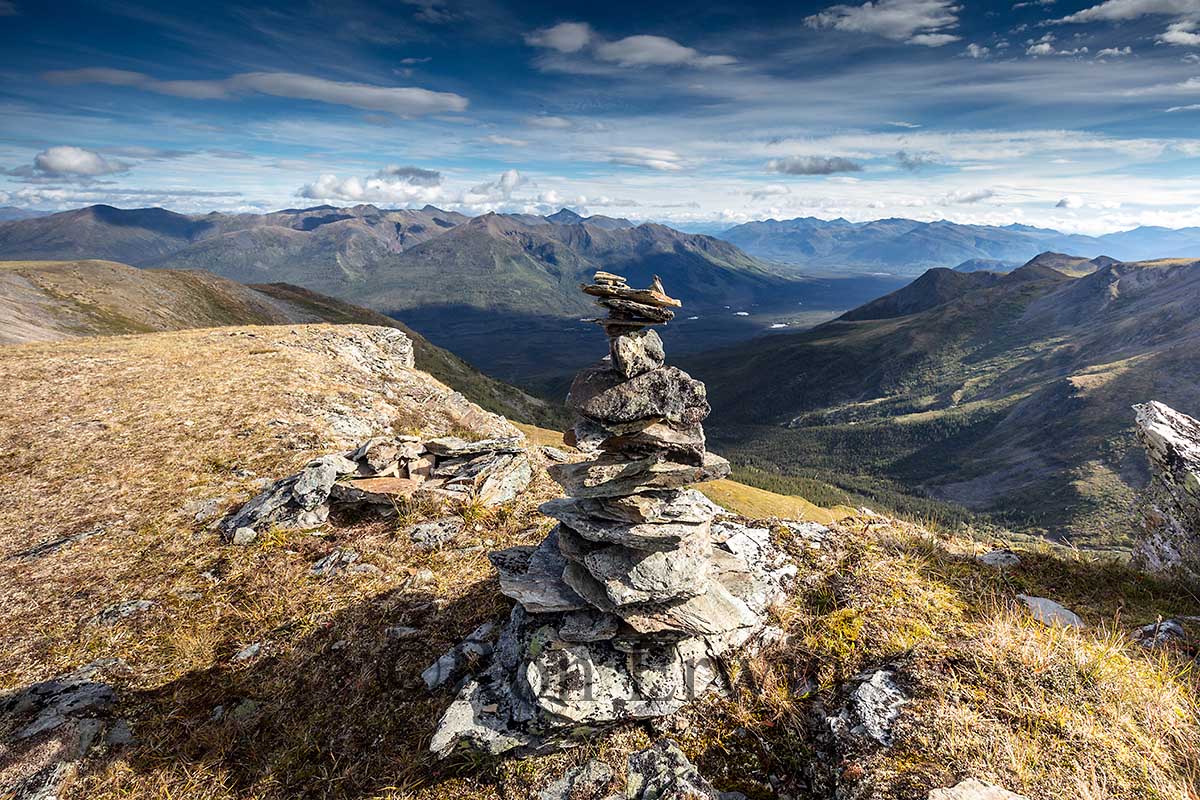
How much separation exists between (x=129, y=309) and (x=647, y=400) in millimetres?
203123

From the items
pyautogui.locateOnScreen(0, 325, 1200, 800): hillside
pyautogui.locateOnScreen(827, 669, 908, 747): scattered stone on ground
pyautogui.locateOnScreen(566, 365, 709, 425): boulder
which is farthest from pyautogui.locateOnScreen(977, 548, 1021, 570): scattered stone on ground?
pyautogui.locateOnScreen(566, 365, 709, 425): boulder

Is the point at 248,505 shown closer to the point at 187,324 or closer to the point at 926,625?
the point at 926,625

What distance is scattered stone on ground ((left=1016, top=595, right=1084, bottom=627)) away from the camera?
9734 millimetres

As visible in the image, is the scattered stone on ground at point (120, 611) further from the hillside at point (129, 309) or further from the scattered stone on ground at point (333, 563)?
the hillside at point (129, 309)

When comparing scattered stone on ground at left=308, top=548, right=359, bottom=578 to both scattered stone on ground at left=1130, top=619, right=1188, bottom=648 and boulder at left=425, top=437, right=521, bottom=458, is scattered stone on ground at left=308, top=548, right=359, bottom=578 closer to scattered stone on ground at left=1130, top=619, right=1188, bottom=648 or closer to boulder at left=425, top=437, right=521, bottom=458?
boulder at left=425, top=437, right=521, bottom=458

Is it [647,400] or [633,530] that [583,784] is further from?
[647,400]

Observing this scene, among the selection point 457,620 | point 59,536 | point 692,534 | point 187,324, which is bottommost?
point 187,324

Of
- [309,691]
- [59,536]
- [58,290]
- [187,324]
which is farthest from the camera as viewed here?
[187,324]

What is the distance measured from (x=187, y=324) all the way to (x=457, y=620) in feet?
653

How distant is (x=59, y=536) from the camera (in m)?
15.5

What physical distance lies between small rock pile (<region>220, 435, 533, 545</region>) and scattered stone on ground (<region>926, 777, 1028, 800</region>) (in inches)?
522

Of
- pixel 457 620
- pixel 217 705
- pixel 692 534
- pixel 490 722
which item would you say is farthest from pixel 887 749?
pixel 217 705

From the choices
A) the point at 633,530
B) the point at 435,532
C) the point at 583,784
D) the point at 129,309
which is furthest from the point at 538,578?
the point at 129,309

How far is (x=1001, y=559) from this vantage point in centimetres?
1277
